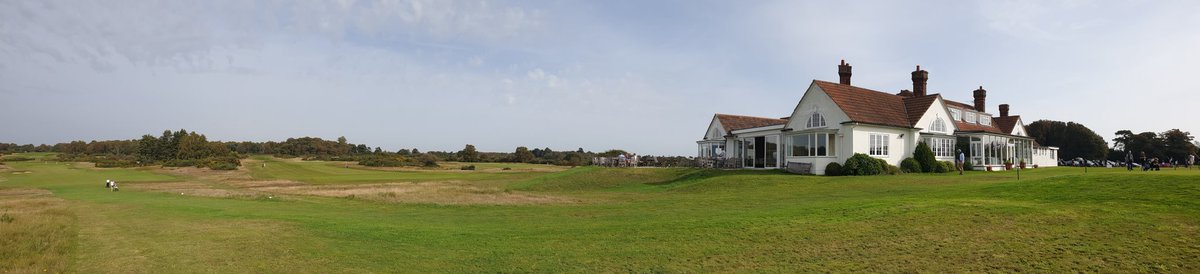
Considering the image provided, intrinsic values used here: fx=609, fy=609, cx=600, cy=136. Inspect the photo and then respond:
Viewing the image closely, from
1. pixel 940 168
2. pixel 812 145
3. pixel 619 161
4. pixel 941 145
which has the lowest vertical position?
pixel 940 168

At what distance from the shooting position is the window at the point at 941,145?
39625 mm

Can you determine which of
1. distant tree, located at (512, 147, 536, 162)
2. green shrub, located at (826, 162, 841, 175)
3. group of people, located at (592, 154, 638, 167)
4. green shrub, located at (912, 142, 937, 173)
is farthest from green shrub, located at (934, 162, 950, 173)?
distant tree, located at (512, 147, 536, 162)

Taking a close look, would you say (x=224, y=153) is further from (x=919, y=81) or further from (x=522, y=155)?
(x=919, y=81)

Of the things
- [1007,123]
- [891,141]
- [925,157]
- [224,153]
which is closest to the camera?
[925,157]

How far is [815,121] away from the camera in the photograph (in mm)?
38250

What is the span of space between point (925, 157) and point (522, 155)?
257ft

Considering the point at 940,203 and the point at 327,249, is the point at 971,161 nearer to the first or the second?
the point at 940,203

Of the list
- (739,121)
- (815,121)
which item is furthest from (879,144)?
(739,121)

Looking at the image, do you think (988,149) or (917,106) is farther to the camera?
(988,149)

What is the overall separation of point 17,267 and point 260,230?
4.73 metres

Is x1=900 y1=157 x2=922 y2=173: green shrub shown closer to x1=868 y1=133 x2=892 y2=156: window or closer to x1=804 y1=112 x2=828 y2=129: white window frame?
x1=868 y1=133 x2=892 y2=156: window

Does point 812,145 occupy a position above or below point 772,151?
above

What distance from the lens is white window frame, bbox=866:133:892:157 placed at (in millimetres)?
36094

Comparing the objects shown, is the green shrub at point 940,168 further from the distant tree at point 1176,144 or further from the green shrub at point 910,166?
the distant tree at point 1176,144
